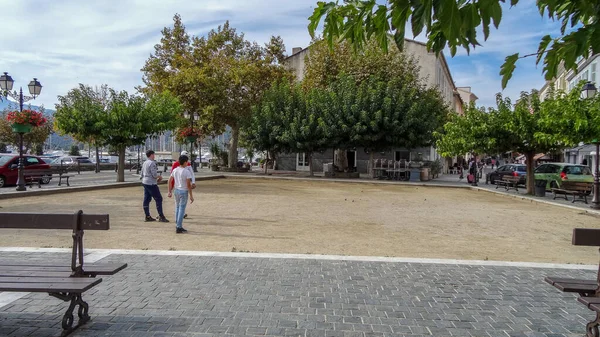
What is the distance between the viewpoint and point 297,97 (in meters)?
31.3

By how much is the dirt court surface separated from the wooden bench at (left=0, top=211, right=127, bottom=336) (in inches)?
121

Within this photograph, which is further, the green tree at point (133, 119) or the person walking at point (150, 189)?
the green tree at point (133, 119)

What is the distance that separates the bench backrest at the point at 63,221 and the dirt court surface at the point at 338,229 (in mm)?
3221

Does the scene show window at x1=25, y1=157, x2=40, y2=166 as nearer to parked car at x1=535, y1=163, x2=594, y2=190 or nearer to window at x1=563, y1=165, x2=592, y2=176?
parked car at x1=535, y1=163, x2=594, y2=190

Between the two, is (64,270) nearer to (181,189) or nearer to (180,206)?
(180,206)

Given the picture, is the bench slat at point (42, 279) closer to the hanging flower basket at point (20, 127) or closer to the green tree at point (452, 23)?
the green tree at point (452, 23)

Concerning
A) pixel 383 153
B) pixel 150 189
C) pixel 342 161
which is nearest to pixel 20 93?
pixel 150 189

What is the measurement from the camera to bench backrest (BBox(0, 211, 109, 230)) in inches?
155

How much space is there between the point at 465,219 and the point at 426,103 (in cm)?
1983

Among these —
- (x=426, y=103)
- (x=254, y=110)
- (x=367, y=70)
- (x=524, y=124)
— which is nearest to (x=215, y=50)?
(x=254, y=110)

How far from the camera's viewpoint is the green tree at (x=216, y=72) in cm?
3158

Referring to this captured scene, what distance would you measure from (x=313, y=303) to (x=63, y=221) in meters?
2.61

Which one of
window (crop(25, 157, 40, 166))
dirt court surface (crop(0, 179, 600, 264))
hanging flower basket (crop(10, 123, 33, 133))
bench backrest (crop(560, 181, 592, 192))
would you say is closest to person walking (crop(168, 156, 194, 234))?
dirt court surface (crop(0, 179, 600, 264))

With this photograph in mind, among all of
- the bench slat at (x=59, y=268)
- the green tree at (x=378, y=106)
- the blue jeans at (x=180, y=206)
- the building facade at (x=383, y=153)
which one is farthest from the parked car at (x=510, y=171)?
the bench slat at (x=59, y=268)
